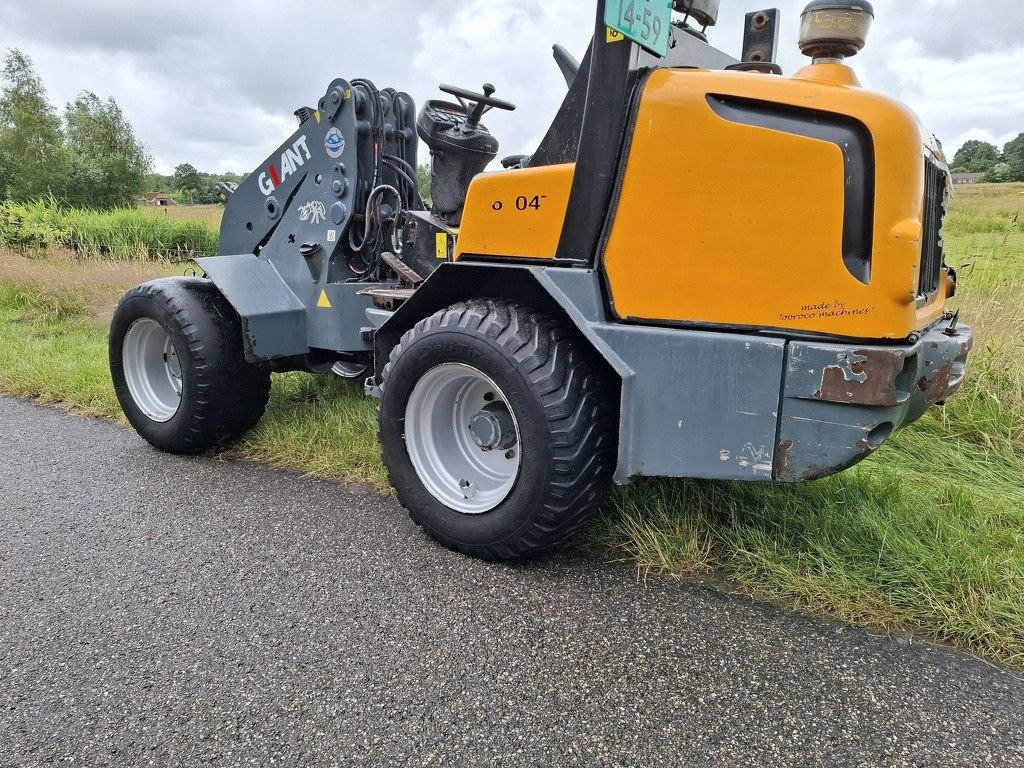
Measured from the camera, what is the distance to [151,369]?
434 cm

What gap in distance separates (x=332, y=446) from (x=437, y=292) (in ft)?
4.68

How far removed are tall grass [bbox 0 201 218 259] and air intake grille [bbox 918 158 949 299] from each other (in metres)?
11.8

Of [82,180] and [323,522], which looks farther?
[82,180]

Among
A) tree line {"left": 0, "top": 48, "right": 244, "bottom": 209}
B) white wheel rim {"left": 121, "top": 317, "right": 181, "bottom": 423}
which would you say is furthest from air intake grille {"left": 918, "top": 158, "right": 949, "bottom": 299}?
tree line {"left": 0, "top": 48, "right": 244, "bottom": 209}

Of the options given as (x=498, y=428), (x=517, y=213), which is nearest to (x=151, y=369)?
(x=498, y=428)

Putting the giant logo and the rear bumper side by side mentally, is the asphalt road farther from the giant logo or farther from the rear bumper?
the giant logo

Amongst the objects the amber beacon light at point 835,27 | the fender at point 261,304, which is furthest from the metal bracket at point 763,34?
the fender at point 261,304

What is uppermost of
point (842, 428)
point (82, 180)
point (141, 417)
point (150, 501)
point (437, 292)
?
point (82, 180)

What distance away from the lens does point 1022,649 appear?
7.35 feet

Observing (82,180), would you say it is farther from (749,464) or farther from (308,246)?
(749,464)

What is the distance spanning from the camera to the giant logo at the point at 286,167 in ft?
13.9

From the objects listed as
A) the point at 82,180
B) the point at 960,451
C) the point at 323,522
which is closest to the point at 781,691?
the point at 323,522

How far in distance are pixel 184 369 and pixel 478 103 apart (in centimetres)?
214

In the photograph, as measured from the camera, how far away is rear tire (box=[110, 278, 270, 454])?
3.86m
